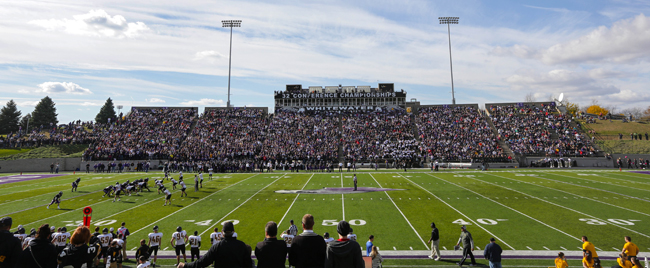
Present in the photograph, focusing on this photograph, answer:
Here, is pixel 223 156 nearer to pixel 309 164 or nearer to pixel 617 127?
pixel 309 164

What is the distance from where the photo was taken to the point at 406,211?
1647cm

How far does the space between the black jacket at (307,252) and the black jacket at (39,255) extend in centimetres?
382

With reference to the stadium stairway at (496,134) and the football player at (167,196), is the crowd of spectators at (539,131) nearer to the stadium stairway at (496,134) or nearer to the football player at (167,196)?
the stadium stairway at (496,134)

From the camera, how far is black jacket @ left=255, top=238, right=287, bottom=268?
Answer: 4.17m

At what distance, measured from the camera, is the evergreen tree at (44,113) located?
74562 mm

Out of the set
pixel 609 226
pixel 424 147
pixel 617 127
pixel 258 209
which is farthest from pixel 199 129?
pixel 617 127

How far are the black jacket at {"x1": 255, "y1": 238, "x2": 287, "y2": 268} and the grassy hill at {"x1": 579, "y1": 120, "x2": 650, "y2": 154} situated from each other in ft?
187

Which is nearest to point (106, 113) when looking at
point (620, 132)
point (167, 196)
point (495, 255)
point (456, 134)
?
point (167, 196)

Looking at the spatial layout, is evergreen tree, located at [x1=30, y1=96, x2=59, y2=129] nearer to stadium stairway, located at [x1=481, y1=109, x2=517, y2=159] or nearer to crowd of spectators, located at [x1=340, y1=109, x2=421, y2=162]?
crowd of spectators, located at [x1=340, y1=109, x2=421, y2=162]

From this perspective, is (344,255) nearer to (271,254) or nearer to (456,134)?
(271,254)

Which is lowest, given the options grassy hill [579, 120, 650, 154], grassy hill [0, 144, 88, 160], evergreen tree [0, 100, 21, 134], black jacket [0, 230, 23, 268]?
black jacket [0, 230, 23, 268]

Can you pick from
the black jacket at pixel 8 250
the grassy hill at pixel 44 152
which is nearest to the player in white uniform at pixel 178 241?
the black jacket at pixel 8 250

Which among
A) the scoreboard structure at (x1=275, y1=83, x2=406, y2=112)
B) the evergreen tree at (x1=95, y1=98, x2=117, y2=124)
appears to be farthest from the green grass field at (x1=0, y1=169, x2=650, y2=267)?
the evergreen tree at (x1=95, y1=98, x2=117, y2=124)

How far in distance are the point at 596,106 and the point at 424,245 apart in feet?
436
